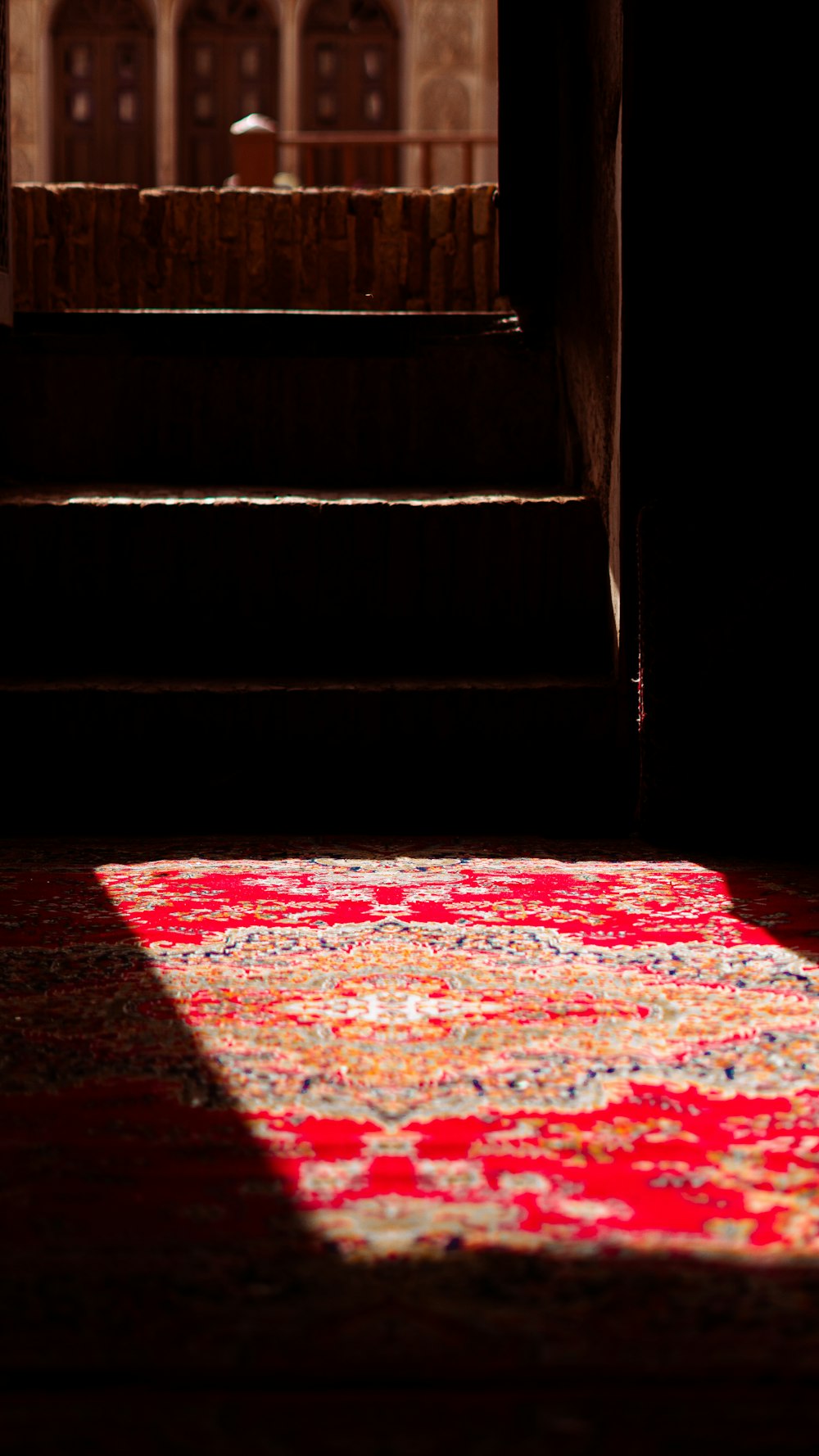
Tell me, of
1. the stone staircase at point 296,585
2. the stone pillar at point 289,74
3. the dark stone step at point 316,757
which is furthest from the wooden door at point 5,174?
the stone pillar at point 289,74

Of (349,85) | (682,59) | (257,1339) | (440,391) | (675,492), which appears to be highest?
(349,85)

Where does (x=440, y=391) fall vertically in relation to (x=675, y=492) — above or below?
above

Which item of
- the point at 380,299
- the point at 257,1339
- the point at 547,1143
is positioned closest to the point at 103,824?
the point at 547,1143

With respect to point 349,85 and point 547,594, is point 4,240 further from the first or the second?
point 349,85

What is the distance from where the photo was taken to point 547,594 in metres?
2.61

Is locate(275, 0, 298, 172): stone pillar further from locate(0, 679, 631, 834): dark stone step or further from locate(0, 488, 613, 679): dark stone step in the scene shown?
locate(0, 679, 631, 834): dark stone step

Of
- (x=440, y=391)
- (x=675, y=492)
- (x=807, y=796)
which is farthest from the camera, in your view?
(x=440, y=391)

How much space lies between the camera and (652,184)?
7.67ft

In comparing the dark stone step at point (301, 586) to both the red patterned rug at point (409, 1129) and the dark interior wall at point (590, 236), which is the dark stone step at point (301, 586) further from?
the red patterned rug at point (409, 1129)

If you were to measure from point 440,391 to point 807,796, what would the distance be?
1.25 meters

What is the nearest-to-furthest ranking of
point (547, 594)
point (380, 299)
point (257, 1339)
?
point (257, 1339) → point (547, 594) → point (380, 299)

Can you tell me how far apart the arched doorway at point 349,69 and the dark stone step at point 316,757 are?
9536 mm

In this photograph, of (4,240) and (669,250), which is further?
(4,240)

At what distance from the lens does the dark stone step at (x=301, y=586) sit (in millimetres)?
2602
